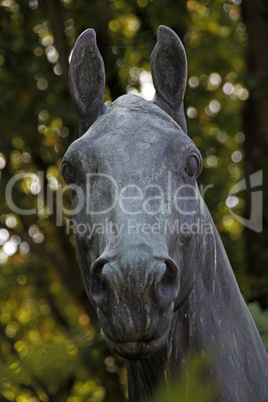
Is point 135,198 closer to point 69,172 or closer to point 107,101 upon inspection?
point 69,172

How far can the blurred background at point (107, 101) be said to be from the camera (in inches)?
237

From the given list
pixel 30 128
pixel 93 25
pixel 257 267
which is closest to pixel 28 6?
pixel 93 25

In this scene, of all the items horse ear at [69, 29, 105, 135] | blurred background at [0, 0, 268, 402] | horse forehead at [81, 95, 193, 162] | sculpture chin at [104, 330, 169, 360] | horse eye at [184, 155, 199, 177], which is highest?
horse ear at [69, 29, 105, 135]

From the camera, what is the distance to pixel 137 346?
169 centimetres

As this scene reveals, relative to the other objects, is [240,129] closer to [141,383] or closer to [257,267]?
[257,267]

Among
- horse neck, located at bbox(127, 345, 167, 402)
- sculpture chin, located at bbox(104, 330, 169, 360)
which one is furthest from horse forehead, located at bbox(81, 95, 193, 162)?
horse neck, located at bbox(127, 345, 167, 402)

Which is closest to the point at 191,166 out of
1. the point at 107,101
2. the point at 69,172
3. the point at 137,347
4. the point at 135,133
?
the point at 135,133

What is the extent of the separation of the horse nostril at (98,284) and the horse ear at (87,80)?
0.71 meters

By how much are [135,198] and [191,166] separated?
334 millimetres

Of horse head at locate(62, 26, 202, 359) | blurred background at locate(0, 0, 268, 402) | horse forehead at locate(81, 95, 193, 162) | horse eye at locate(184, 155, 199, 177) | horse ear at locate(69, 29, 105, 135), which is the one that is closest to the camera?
horse head at locate(62, 26, 202, 359)

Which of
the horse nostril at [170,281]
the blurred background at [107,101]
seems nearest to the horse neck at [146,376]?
the horse nostril at [170,281]

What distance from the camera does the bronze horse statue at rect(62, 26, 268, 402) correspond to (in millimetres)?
1674

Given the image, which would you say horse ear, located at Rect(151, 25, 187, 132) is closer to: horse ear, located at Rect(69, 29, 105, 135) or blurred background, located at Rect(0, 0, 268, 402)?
horse ear, located at Rect(69, 29, 105, 135)

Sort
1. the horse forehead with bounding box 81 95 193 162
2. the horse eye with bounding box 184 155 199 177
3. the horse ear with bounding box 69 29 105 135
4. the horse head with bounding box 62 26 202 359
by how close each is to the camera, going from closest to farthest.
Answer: the horse head with bounding box 62 26 202 359, the horse forehead with bounding box 81 95 193 162, the horse eye with bounding box 184 155 199 177, the horse ear with bounding box 69 29 105 135
